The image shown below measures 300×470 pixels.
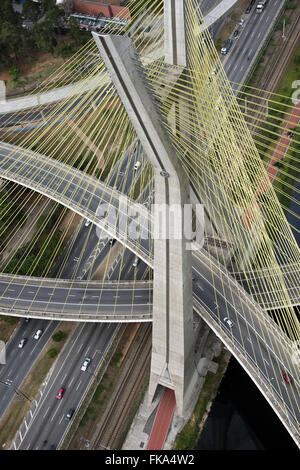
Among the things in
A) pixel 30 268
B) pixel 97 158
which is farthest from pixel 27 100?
pixel 30 268

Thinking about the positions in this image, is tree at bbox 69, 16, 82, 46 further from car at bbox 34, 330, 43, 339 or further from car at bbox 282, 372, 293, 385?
car at bbox 282, 372, 293, 385

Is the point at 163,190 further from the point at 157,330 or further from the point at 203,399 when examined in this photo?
the point at 203,399

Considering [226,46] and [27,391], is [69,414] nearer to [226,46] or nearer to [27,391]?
[27,391]

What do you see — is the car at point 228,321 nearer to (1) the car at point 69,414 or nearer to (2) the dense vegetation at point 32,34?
(1) the car at point 69,414

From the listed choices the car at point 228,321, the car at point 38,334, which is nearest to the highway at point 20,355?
the car at point 38,334

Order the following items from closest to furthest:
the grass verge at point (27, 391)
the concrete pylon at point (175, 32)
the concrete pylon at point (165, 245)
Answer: the concrete pylon at point (165, 245), the concrete pylon at point (175, 32), the grass verge at point (27, 391)

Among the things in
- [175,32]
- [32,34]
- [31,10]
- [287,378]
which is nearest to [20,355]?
[287,378]

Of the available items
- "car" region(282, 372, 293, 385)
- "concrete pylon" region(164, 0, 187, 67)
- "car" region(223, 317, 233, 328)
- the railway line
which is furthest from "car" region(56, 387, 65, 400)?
the railway line
